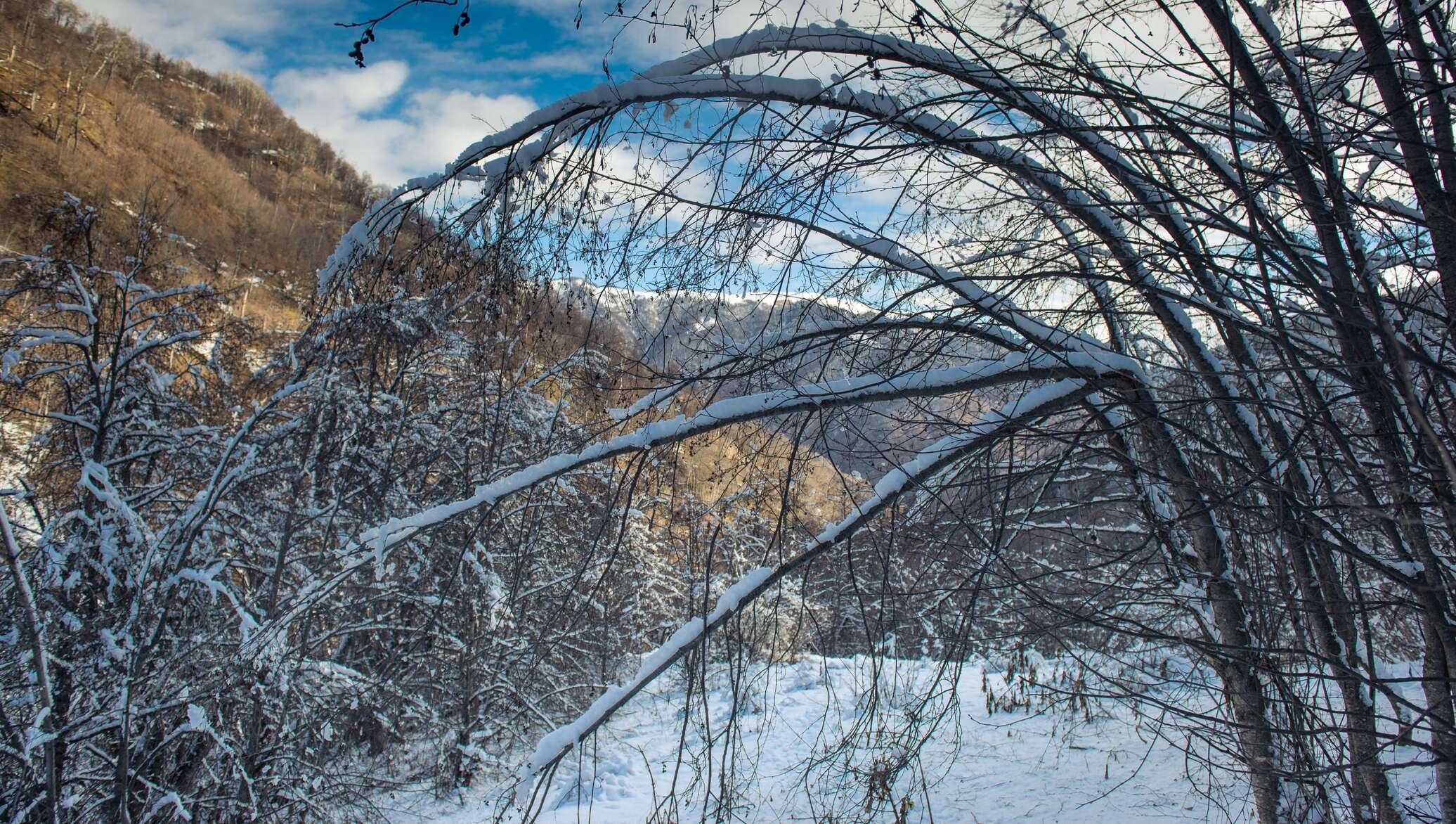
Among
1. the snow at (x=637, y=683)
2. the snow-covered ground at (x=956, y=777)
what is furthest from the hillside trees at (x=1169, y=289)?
the snow-covered ground at (x=956, y=777)

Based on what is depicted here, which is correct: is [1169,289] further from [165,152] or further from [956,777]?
[165,152]

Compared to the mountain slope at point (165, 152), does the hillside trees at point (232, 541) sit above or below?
below

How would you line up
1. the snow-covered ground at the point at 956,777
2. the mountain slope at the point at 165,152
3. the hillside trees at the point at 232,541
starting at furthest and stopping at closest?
1. the mountain slope at the point at 165,152
2. the snow-covered ground at the point at 956,777
3. the hillside trees at the point at 232,541

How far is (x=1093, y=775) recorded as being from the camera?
5.76m

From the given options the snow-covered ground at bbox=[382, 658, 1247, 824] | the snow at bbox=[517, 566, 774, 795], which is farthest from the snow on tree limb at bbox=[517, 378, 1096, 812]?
the snow-covered ground at bbox=[382, 658, 1247, 824]

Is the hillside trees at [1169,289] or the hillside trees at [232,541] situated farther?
the hillside trees at [232,541]

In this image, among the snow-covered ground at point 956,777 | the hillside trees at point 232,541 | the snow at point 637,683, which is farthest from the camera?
the snow-covered ground at point 956,777

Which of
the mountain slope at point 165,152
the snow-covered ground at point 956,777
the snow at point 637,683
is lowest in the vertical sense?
the snow-covered ground at point 956,777

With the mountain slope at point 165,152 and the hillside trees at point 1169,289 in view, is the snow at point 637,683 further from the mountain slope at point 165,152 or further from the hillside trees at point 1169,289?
the mountain slope at point 165,152

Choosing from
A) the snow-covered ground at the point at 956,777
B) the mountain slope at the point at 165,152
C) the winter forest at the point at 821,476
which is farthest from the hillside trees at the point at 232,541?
the mountain slope at the point at 165,152

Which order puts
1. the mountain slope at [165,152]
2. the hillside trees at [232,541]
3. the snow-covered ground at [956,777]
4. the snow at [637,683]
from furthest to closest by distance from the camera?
1. the mountain slope at [165,152]
2. the snow-covered ground at [956,777]
3. the hillside trees at [232,541]
4. the snow at [637,683]

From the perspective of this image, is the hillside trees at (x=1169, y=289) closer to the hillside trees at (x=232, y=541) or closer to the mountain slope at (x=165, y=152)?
the hillside trees at (x=232, y=541)

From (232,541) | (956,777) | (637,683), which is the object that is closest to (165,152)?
(232,541)

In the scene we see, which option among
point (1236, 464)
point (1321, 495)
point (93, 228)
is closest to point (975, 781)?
point (1321, 495)
